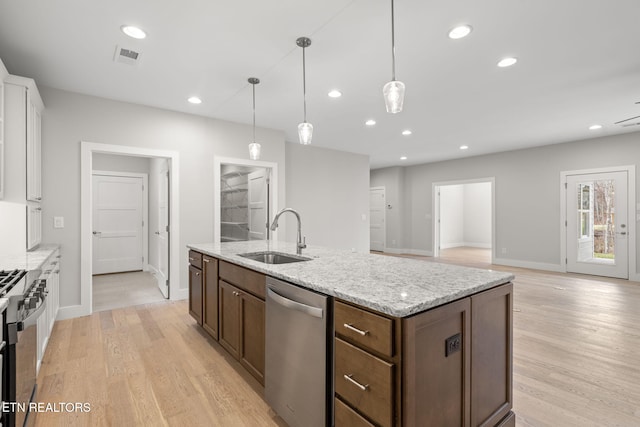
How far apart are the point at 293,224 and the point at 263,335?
165 inches

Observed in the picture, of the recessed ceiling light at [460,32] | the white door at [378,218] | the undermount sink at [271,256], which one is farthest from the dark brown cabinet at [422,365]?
the white door at [378,218]

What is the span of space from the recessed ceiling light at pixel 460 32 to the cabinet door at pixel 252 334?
8.04 ft

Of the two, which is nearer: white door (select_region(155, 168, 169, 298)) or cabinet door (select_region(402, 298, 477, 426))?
cabinet door (select_region(402, 298, 477, 426))

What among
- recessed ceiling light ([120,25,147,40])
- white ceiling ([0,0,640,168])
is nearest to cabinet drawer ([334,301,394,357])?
white ceiling ([0,0,640,168])

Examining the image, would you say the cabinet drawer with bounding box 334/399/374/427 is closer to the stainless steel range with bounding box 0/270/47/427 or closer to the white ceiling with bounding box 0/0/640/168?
the stainless steel range with bounding box 0/270/47/427

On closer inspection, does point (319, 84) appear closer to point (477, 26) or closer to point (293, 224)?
point (477, 26)

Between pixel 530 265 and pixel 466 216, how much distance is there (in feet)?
15.8

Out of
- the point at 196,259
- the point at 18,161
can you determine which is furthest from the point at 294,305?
the point at 18,161

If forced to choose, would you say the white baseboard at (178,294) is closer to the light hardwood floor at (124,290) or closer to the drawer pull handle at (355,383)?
the light hardwood floor at (124,290)

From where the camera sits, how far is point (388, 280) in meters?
1.63

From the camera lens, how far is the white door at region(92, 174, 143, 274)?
19.5ft

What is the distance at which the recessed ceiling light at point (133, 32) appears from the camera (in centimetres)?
240

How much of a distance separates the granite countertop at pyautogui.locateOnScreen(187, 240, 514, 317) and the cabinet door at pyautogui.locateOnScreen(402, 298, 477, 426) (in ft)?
0.18

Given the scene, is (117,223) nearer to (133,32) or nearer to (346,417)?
(133,32)
